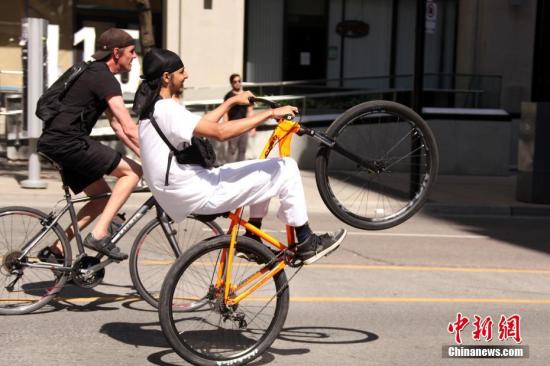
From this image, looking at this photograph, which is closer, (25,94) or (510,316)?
(510,316)

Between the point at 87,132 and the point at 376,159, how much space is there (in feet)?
6.90

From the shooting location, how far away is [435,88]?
22562 millimetres

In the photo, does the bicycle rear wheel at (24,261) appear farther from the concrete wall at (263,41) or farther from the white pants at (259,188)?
the concrete wall at (263,41)

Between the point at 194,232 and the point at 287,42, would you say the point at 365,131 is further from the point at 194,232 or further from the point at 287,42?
the point at 287,42

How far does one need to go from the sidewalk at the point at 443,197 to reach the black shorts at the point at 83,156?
22.2ft

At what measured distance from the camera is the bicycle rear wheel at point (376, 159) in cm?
596

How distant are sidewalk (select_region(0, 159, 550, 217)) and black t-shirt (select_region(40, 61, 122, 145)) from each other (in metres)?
6.78

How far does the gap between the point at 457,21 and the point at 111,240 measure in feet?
58.4

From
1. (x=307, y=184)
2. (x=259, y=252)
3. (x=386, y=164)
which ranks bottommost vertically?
(x=307, y=184)

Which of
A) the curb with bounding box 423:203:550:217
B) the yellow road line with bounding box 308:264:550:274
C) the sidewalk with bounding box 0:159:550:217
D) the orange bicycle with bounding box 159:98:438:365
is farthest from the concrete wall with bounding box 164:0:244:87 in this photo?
the orange bicycle with bounding box 159:98:438:365

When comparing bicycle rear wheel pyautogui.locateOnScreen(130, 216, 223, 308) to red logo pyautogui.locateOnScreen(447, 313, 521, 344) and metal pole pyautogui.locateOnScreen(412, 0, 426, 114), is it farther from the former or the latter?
metal pole pyautogui.locateOnScreen(412, 0, 426, 114)

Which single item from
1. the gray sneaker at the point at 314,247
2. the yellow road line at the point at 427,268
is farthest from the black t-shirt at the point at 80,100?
the yellow road line at the point at 427,268

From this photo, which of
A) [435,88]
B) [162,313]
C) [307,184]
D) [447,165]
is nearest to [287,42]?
[435,88]

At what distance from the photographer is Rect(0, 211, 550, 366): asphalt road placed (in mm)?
5859
